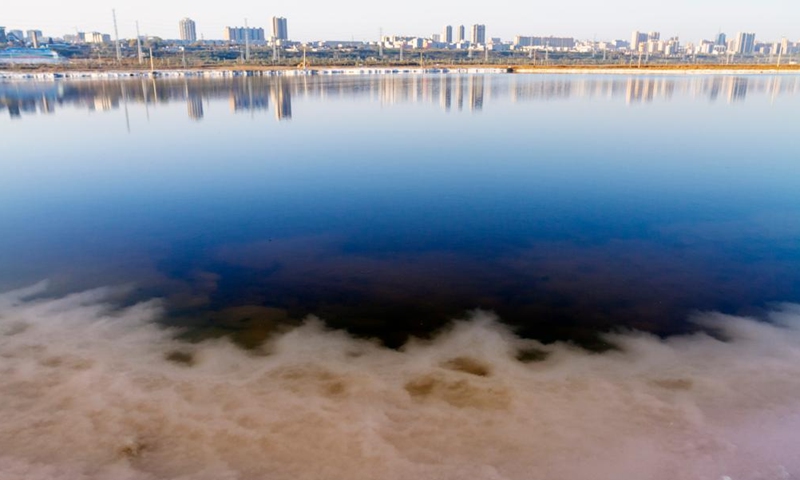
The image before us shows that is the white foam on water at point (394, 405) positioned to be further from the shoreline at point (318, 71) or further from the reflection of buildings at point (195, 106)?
the shoreline at point (318, 71)

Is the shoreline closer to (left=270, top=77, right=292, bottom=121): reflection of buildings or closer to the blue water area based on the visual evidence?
(left=270, top=77, right=292, bottom=121): reflection of buildings

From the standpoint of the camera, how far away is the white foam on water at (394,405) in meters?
4.60

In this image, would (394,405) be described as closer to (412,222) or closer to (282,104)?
(412,222)

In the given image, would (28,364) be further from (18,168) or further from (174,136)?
(174,136)

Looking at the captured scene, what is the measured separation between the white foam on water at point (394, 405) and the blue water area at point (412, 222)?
64 centimetres

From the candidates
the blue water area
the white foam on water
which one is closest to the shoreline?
the blue water area

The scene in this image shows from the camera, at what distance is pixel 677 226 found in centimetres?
1080

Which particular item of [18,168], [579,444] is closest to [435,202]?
[579,444]

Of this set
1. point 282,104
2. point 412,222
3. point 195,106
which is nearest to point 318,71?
point 282,104

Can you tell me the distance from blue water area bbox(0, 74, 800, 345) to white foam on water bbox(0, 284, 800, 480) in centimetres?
64

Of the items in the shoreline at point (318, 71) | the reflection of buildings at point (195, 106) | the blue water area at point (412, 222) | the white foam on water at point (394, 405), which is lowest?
the white foam on water at point (394, 405)

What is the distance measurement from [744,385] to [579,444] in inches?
87.7

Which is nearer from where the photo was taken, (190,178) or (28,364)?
(28,364)

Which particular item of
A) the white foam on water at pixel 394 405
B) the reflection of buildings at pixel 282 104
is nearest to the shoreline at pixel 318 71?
the reflection of buildings at pixel 282 104
